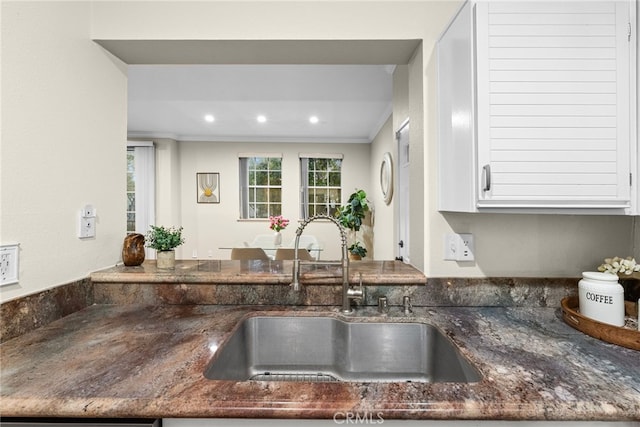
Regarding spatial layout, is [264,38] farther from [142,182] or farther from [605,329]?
[142,182]

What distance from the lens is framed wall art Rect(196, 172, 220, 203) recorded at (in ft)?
19.1

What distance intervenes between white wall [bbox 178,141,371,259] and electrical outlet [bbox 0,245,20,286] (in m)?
4.77

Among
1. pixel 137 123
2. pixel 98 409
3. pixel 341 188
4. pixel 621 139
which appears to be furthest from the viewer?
pixel 341 188

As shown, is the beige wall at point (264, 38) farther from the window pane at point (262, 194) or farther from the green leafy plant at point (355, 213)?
the window pane at point (262, 194)

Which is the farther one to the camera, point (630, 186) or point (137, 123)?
point (137, 123)

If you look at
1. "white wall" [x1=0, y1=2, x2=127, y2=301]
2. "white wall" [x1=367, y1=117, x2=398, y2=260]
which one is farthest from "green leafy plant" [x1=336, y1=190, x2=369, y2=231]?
"white wall" [x1=0, y1=2, x2=127, y2=301]

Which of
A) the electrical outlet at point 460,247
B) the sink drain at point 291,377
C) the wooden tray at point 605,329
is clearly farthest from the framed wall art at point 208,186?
the wooden tray at point 605,329

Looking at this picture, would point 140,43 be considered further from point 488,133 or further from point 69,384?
point 488,133

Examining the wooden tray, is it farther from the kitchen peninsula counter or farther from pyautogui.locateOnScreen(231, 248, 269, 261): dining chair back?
pyautogui.locateOnScreen(231, 248, 269, 261): dining chair back

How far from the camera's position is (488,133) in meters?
1.02

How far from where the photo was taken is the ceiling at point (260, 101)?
303 cm

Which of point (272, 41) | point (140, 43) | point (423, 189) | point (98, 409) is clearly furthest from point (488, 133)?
point (140, 43)

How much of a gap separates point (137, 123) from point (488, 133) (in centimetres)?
528

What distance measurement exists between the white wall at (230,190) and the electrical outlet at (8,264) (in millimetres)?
4765
